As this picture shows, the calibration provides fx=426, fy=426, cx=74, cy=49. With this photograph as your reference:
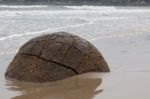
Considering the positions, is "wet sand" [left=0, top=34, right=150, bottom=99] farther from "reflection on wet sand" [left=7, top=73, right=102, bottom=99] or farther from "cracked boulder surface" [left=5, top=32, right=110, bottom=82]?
"cracked boulder surface" [left=5, top=32, right=110, bottom=82]

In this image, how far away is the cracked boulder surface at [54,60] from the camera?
583 cm

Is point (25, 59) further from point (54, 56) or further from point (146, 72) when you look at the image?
point (146, 72)

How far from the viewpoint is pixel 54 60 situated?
231 inches

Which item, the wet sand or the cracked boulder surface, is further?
the cracked boulder surface

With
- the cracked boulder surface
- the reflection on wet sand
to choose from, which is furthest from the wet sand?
the cracked boulder surface

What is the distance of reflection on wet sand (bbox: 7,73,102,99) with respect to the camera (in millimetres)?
5012

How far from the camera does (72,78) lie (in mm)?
5887

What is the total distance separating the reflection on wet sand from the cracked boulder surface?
0.43 feet

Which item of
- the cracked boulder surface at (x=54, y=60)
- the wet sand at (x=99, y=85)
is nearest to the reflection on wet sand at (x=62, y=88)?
the wet sand at (x=99, y=85)

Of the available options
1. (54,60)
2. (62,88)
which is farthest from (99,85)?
(54,60)

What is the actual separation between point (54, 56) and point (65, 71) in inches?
10.1

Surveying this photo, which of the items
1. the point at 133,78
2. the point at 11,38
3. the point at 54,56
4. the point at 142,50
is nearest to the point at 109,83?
the point at 133,78

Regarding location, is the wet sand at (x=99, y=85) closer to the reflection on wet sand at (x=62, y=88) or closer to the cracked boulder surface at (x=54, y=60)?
the reflection on wet sand at (x=62, y=88)

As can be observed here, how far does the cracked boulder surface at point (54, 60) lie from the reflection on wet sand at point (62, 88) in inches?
5.2
